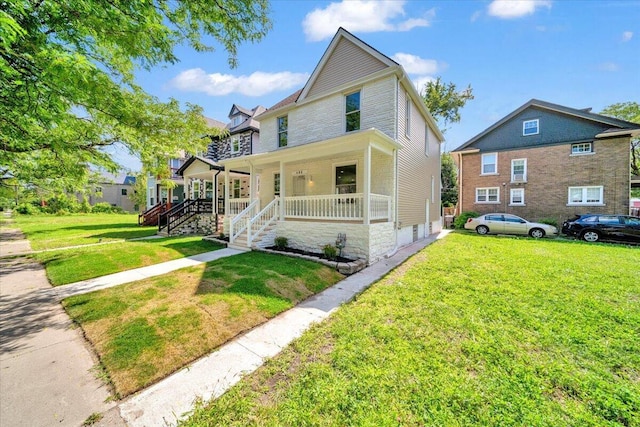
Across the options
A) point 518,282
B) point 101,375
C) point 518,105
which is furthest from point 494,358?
point 518,105

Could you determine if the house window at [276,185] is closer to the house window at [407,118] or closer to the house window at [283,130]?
the house window at [283,130]

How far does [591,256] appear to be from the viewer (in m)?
8.41

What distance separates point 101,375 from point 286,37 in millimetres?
9878

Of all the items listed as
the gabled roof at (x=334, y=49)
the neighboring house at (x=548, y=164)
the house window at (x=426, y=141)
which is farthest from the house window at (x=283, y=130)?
the neighboring house at (x=548, y=164)

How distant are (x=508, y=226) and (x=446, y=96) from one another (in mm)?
16130

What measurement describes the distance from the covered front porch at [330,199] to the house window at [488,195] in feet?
45.6

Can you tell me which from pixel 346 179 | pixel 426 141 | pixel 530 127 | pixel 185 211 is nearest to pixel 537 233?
pixel 426 141

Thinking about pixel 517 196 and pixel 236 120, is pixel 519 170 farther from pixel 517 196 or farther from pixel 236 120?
pixel 236 120

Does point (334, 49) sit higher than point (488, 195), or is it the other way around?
point (334, 49)

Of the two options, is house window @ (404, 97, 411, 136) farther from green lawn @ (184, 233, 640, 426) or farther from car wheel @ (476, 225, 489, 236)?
car wheel @ (476, 225, 489, 236)

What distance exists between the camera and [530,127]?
17.7 metres

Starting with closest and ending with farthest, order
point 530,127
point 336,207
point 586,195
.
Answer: point 336,207 < point 586,195 < point 530,127

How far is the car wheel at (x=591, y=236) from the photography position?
12.3m

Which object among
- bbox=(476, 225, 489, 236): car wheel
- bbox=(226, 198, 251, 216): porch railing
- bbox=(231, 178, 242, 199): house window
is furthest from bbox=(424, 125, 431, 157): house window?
bbox=(231, 178, 242, 199): house window
